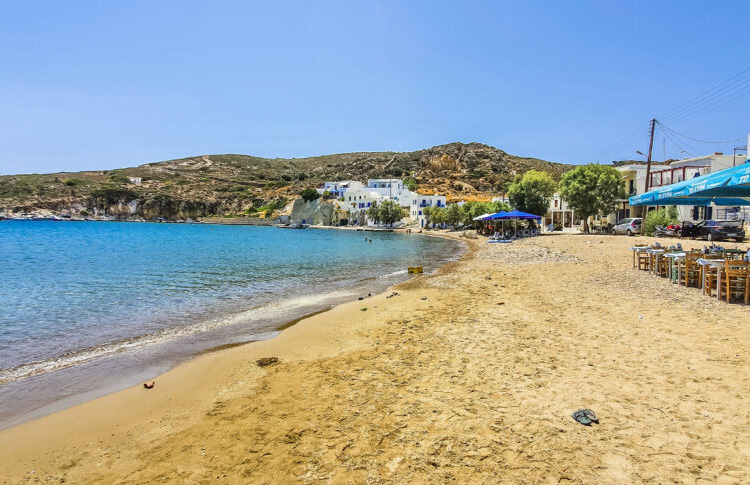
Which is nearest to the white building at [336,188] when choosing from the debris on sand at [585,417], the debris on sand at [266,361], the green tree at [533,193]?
the green tree at [533,193]

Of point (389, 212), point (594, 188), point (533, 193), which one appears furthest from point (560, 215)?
point (389, 212)

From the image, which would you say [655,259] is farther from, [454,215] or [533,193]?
[454,215]

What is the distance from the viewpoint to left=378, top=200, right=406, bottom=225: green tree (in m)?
88.6

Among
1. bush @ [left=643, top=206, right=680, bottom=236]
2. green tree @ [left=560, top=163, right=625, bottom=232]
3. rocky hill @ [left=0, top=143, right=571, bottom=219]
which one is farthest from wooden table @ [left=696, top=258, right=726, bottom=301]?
rocky hill @ [left=0, top=143, right=571, bottom=219]

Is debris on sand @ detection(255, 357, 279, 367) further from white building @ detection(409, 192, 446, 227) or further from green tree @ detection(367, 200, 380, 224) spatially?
green tree @ detection(367, 200, 380, 224)

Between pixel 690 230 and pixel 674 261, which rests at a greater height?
pixel 690 230

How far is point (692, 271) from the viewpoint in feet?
36.1

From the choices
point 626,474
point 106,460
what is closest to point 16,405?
point 106,460

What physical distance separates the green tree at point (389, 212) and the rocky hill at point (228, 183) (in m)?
24.0

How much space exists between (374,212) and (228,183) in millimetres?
74151

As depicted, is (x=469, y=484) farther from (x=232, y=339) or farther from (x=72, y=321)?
(x=72, y=321)

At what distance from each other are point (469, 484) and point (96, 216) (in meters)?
153

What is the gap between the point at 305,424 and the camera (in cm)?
472

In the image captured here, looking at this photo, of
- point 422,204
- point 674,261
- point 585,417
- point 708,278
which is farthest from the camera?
point 422,204
